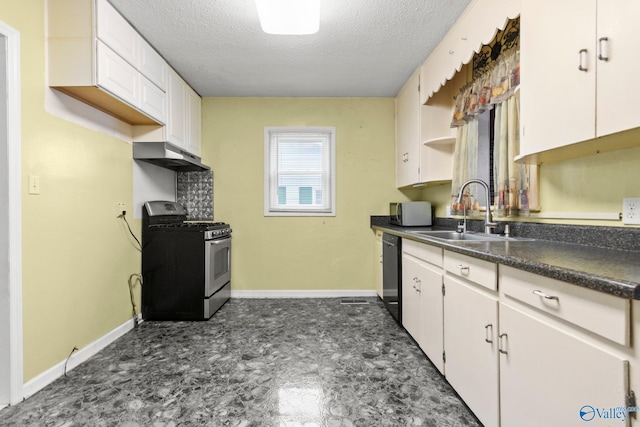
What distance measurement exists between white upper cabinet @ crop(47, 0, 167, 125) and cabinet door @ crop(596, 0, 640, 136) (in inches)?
102

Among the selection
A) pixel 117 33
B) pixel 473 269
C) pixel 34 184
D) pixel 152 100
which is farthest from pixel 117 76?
pixel 473 269

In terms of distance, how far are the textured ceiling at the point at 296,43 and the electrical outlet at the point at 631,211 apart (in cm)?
157

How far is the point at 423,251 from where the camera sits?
6.59 ft

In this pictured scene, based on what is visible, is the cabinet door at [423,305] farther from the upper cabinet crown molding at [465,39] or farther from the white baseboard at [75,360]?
the white baseboard at [75,360]

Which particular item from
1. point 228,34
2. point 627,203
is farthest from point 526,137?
point 228,34

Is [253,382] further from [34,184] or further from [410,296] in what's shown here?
[34,184]

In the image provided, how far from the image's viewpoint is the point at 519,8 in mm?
1478

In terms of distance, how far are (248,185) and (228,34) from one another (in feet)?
5.50

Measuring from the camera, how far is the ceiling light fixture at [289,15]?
1.77 m

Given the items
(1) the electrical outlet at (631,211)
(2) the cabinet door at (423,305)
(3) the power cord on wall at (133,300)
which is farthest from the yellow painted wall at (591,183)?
(3) the power cord on wall at (133,300)

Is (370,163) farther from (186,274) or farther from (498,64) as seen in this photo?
(186,274)

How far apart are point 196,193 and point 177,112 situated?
38.9 inches

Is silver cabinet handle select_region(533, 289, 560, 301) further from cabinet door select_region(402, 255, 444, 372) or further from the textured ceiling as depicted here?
the textured ceiling

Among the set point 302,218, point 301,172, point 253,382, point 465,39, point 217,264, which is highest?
point 465,39
